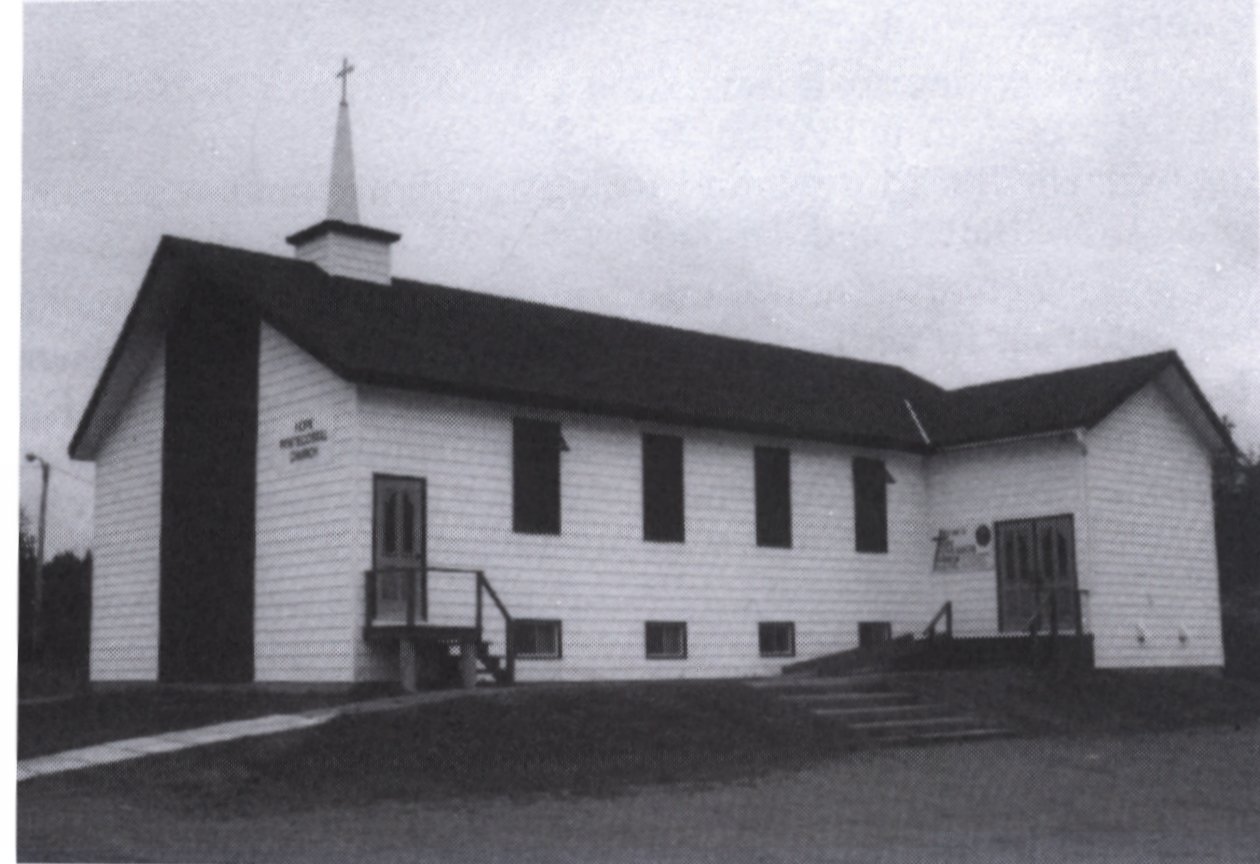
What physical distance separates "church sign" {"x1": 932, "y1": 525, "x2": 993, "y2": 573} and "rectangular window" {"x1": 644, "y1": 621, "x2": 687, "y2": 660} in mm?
5982

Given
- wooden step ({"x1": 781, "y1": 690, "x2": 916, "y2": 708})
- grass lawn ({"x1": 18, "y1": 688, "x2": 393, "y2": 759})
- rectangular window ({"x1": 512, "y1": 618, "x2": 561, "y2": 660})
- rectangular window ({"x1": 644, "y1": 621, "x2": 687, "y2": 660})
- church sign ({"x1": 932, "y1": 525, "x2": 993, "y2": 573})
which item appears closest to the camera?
grass lawn ({"x1": 18, "y1": 688, "x2": 393, "y2": 759})

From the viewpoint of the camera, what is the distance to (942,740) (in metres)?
20.3

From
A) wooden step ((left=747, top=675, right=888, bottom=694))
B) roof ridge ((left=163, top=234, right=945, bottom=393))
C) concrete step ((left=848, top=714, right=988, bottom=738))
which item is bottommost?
concrete step ((left=848, top=714, right=988, bottom=738))

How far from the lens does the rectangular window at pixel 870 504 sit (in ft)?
91.9

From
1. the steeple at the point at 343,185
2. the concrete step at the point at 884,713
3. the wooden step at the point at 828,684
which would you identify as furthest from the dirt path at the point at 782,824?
the steeple at the point at 343,185

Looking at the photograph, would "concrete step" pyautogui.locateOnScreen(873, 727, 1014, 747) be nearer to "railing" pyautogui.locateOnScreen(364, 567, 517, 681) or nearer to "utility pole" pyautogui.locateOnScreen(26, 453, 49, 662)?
"railing" pyautogui.locateOnScreen(364, 567, 517, 681)

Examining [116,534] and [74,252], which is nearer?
[74,252]

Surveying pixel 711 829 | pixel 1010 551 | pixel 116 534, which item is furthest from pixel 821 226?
pixel 116 534

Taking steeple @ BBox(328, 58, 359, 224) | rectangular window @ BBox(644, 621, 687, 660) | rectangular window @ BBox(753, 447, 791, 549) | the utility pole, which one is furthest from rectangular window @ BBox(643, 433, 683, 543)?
the utility pole

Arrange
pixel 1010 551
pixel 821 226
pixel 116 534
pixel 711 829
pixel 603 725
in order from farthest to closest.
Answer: pixel 1010 551
pixel 116 534
pixel 821 226
pixel 603 725
pixel 711 829

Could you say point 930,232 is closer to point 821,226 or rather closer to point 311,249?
point 821,226

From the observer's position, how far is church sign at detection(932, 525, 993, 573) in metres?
28.2

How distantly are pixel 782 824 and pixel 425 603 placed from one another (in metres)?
8.96

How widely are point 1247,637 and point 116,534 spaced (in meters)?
19.8
